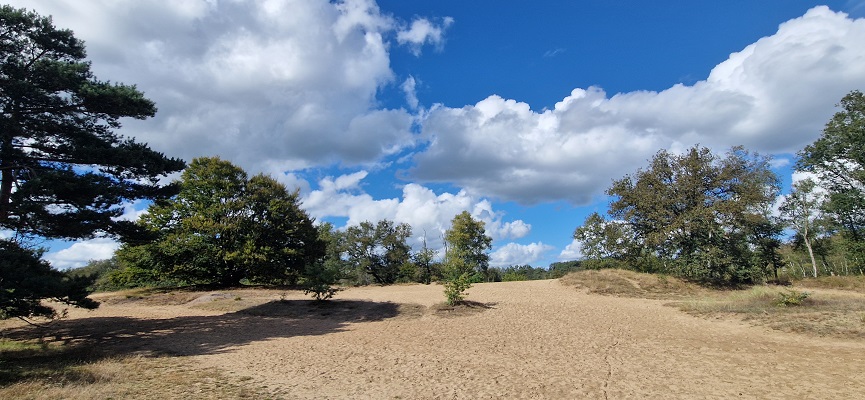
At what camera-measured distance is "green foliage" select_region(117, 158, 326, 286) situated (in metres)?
24.2

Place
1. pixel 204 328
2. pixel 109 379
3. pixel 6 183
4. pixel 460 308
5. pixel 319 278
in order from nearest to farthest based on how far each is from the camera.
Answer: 1. pixel 109 379
2. pixel 6 183
3. pixel 204 328
4. pixel 460 308
5. pixel 319 278

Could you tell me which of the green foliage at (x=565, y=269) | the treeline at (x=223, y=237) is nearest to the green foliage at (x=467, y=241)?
the green foliage at (x=565, y=269)

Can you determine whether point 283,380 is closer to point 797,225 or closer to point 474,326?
point 474,326

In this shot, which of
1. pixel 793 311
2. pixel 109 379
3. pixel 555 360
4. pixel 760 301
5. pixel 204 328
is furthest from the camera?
pixel 760 301

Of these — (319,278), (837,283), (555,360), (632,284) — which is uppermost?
(319,278)

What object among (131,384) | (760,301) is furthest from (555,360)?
(760,301)

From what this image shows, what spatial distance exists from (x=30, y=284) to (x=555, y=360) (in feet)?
40.0

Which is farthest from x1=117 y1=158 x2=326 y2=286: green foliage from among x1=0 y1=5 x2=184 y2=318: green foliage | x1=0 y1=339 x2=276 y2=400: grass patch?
x1=0 y1=339 x2=276 y2=400: grass patch

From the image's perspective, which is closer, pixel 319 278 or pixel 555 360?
pixel 555 360

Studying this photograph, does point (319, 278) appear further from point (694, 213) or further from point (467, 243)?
point (467, 243)

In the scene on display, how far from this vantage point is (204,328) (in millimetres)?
14680

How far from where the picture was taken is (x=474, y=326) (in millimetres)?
14859

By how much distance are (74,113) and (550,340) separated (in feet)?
53.2

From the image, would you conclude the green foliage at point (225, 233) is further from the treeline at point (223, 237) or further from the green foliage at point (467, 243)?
the green foliage at point (467, 243)
